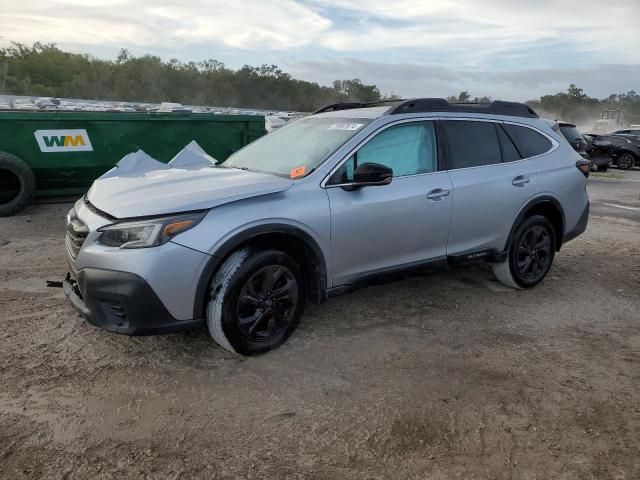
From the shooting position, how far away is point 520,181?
4805mm

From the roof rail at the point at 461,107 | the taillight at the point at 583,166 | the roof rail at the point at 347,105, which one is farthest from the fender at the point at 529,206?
the roof rail at the point at 347,105

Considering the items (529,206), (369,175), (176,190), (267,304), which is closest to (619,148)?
(529,206)

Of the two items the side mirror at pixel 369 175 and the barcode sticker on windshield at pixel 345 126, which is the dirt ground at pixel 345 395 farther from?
the barcode sticker on windshield at pixel 345 126

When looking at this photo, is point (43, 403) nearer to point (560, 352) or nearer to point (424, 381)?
point (424, 381)

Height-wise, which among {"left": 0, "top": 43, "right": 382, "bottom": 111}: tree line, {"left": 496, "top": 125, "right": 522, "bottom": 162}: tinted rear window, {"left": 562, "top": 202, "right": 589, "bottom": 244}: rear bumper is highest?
{"left": 0, "top": 43, "right": 382, "bottom": 111}: tree line

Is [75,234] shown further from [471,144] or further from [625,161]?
[625,161]

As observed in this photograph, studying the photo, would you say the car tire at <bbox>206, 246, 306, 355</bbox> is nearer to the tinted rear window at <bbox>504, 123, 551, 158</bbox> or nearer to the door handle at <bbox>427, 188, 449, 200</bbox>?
the door handle at <bbox>427, 188, 449, 200</bbox>

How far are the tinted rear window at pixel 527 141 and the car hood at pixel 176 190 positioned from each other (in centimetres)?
248

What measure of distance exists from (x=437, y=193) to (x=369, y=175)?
839 millimetres

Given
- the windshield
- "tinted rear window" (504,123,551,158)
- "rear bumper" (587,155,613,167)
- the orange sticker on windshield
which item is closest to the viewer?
the orange sticker on windshield

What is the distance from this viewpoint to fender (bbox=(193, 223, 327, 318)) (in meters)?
3.21

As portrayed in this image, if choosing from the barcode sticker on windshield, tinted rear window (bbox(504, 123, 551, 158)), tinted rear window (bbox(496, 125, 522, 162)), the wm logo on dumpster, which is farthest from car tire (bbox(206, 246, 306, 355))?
the wm logo on dumpster

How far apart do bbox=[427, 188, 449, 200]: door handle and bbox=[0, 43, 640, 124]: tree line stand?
1701 inches

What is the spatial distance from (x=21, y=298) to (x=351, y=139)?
314 centimetres
